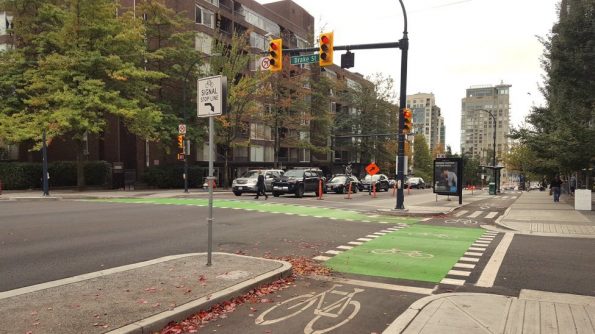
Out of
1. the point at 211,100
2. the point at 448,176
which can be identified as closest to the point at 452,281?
the point at 211,100

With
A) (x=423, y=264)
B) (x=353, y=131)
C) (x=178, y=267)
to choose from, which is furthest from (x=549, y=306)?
(x=353, y=131)

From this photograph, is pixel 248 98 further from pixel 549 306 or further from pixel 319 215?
pixel 549 306

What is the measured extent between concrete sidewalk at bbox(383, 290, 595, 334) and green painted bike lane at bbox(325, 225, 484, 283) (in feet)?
4.48

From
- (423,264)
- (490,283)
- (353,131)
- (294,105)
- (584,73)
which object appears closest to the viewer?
(490,283)

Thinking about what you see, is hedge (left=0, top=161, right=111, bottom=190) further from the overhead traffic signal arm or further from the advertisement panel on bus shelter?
the advertisement panel on bus shelter

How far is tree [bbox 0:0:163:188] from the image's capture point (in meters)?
28.0

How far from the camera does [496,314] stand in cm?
543

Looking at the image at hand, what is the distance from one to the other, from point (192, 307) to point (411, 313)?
258cm

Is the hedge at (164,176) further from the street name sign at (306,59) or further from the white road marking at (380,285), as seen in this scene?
the white road marking at (380,285)

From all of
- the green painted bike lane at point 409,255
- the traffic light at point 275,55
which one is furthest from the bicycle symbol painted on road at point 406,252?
the traffic light at point 275,55

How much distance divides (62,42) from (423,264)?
1170 inches

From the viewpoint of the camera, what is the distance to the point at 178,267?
7238mm

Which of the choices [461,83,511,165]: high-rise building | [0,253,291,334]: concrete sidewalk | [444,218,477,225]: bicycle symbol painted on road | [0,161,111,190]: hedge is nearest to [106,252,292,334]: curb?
[0,253,291,334]: concrete sidewalk

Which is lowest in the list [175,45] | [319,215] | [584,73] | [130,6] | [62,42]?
[319,215]
